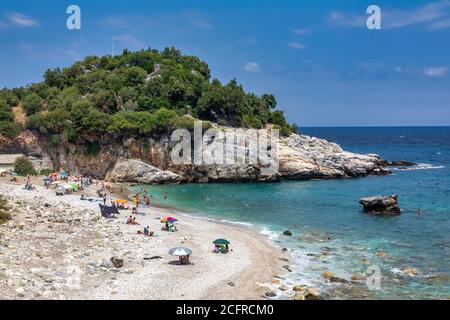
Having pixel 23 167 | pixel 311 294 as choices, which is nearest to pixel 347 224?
pixel 311 294

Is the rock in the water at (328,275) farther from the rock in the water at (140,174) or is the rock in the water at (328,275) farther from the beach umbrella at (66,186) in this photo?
the rock in the water at (140,174)

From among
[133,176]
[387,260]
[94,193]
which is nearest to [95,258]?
[387,260]

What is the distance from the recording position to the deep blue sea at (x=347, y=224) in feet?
78.1

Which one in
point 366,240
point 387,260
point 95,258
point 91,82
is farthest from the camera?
point 91,82

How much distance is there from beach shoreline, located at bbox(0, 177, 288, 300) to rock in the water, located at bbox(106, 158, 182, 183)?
2190cm

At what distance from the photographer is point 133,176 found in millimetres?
58250

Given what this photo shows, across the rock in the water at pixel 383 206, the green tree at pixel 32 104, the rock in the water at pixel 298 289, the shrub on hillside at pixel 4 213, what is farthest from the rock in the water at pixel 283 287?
the green tree at pixel 32 104

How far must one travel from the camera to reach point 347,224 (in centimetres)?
3697

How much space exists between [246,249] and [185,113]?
1705 inches

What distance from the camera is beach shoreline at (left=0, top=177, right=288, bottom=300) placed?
19.5 m

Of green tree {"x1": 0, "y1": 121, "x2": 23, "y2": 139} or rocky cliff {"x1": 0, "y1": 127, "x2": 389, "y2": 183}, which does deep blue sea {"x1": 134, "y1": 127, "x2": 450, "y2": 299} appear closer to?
rocky cliff {"x1": 0, "y1": 127, "x2": 389, "y2": 183}

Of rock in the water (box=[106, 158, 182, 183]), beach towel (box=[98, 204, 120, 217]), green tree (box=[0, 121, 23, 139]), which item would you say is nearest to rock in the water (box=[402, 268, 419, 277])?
beach towel (box=[98, 204, 120, 217])
